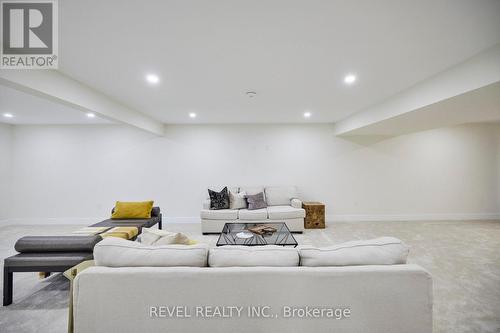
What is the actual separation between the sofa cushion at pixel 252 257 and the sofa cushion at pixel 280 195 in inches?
136

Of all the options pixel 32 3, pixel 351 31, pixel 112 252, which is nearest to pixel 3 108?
pixel 32 3

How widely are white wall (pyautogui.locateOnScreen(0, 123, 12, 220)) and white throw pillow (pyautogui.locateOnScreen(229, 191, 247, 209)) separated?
5487mm

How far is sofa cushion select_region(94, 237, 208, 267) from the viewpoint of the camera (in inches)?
53.9

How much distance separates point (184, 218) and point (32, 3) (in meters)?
4.52

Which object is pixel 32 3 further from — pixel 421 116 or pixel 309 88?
pixel 421 116

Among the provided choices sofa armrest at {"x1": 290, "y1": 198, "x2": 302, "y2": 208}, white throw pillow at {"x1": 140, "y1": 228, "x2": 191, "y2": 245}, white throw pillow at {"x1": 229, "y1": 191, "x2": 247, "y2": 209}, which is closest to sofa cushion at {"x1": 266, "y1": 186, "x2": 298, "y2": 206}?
sofa armrest at {"x1": 290, "y1": 198, "x2": 302, "y2": 208}

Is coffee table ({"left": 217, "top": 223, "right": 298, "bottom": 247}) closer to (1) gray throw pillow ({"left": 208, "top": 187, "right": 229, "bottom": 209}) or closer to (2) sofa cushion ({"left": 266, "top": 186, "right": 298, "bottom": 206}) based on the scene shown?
(1) gray throw pillow ({"left": 208, "top": 187, "right": 229, "bottom": 209})

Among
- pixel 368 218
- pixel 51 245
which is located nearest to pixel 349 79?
pixel 51 245

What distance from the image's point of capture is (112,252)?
139 cm

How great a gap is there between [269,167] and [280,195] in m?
0.80

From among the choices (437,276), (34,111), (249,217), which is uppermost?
(34,111)

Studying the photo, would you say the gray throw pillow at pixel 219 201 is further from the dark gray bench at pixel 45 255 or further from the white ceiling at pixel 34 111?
the white ceiling at pixel 34 111

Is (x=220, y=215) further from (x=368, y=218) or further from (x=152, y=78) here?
(x=368, y=218)

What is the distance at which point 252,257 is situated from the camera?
1393 mm
